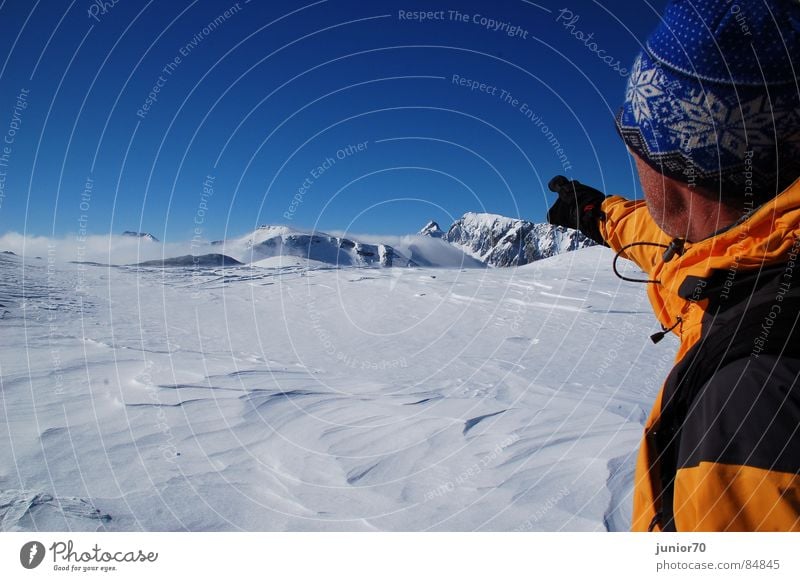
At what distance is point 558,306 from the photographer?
819 cm

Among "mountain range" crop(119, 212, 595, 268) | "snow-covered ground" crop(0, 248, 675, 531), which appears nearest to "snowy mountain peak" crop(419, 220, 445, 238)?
"mountain range" crop(119, 212, 595, 268)

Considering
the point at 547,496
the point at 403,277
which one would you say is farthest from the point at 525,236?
the point at 547,496

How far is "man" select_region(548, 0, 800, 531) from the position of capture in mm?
825

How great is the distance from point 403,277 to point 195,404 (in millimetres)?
7625

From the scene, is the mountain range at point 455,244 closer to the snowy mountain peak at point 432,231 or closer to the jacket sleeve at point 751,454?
the snowy mountain peak at point 432,231

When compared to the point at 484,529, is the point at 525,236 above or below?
A: above

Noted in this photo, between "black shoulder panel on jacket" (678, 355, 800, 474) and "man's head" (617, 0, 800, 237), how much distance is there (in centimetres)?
46

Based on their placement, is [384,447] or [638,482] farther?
[384,447]

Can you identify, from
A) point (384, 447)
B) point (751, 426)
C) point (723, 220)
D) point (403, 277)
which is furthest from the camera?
point (403, 277)

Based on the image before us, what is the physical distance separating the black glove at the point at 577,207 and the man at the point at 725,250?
1135 mm

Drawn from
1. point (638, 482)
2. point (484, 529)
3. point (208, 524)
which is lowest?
point (484, 529)
